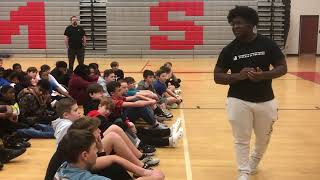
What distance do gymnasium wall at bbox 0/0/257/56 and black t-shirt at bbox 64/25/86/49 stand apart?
6550mm

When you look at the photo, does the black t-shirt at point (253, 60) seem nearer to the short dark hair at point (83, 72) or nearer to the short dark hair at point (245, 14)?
the short dark hair at point (245, 14)

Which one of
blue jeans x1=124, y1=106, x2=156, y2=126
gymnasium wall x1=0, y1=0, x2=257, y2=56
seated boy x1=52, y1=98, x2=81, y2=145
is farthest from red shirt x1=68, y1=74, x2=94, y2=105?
gymnasium wall x1=0, y1=0, x2=257, y2=56

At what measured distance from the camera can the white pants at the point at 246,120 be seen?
4145mm

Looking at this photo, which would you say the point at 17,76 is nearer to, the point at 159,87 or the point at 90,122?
the point at 159,87

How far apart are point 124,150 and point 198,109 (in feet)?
15.4

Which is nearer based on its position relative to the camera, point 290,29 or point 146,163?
point 146,163

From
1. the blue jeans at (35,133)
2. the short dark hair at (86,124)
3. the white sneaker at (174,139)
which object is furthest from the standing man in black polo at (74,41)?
the short dark hair at (86,124)

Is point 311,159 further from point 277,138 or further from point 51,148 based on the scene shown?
point 51,148

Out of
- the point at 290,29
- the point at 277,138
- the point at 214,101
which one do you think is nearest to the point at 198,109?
the point at 214,101

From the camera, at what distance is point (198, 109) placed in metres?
8.91

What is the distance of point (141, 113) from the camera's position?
6902 mm

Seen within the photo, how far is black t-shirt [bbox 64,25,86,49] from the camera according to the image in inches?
542

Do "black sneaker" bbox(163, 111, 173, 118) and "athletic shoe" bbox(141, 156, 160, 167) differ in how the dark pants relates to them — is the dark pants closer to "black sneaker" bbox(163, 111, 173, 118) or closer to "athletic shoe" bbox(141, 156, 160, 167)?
"black sneaker" bbox(163, 111, 173, 118)

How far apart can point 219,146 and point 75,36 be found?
880 centimetres
